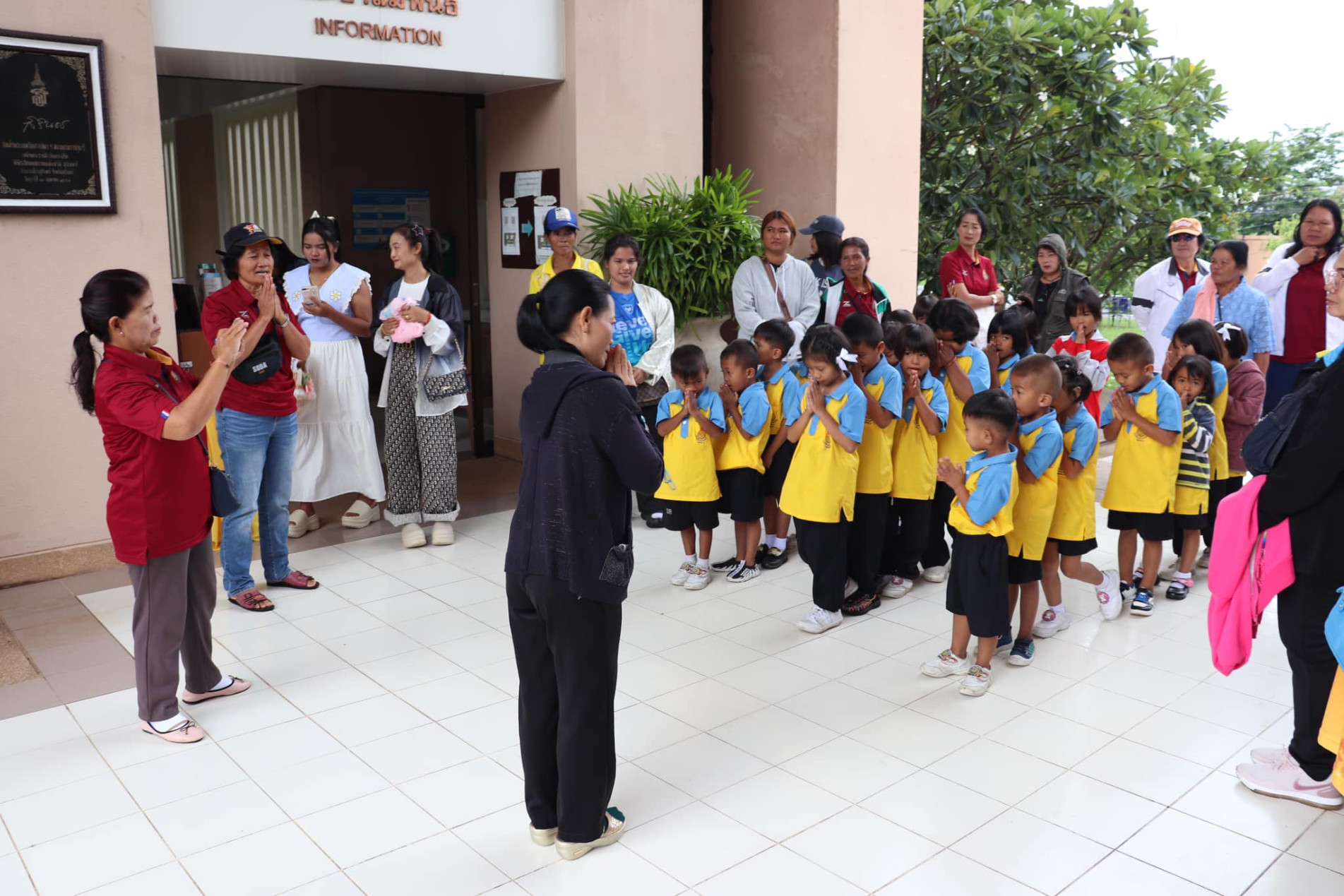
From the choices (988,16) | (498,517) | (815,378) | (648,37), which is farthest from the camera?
(988,16)

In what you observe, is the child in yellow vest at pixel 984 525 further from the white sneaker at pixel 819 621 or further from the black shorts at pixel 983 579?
the white sneaker at pixel 819 621

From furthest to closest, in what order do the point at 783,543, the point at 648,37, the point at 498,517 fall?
the point at 648,37 < the point at 498,517 < the point at 783,543

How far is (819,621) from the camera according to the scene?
4.58m

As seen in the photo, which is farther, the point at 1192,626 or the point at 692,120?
the point at 692,120

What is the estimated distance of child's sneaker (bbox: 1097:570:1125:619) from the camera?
468cm

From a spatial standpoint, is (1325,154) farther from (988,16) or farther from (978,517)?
(978,517)

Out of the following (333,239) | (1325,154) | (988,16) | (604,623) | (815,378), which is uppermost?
(988,16)

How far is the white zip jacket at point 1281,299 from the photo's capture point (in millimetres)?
5750

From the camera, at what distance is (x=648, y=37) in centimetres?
693

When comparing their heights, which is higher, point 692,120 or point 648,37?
point 648,37

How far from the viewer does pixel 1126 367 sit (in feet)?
14.6

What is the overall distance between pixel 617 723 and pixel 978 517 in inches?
57.4

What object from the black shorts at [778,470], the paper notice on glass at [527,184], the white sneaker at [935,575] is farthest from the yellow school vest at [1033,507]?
the paper notice on glass at [527,184]

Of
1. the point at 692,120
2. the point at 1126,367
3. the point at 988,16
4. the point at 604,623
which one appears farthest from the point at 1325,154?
the point at 604,623
